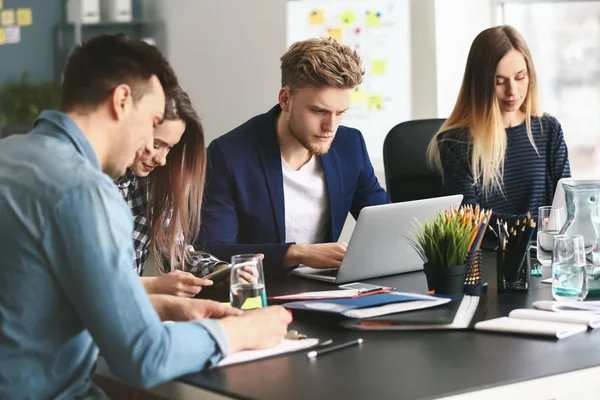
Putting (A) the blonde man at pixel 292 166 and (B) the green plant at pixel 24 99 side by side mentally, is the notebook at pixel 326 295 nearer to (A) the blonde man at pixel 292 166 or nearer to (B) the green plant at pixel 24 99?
(A) the blonde man at pixel 292 166

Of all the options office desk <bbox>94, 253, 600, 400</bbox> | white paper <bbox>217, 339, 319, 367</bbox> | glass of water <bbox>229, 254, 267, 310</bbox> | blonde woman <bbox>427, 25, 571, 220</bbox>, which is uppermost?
blonde woman <bbox>427, 25, 571, 220</bbox>

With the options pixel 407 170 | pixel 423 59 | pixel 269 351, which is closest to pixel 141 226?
pixel 269 351

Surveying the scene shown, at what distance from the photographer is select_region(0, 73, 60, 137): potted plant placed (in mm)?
5426

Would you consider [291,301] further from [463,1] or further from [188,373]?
[463,1]

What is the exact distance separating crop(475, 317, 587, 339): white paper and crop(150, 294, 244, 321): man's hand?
0.45 meters

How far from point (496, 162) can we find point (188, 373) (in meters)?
1.90

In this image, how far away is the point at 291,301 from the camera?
1837 millimetres

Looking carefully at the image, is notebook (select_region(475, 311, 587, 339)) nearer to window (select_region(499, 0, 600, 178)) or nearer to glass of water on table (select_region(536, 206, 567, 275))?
glass of water on table (select_region(536, 206, 567, 275))

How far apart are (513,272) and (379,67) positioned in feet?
8.65

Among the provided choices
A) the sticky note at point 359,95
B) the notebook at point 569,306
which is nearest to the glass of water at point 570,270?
the notebook at point 569,306

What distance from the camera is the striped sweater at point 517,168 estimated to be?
3.01 meters

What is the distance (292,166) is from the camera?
2682 mm

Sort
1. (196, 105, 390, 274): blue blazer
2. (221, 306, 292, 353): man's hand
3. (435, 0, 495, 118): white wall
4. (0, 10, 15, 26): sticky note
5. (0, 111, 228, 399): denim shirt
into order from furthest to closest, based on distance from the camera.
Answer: (0, 10, 15, 26): sticky note < (435, 0, 495, 118): white wall < (196, 105, 390, 274): blue blazer < (221, 306, 292, 353): man's hand < (0, 111, 228, 399): denim shirt

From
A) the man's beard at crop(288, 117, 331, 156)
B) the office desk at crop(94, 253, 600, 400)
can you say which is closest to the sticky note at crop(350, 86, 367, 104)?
the man's beard at crop(288, 117, 331, 156)
